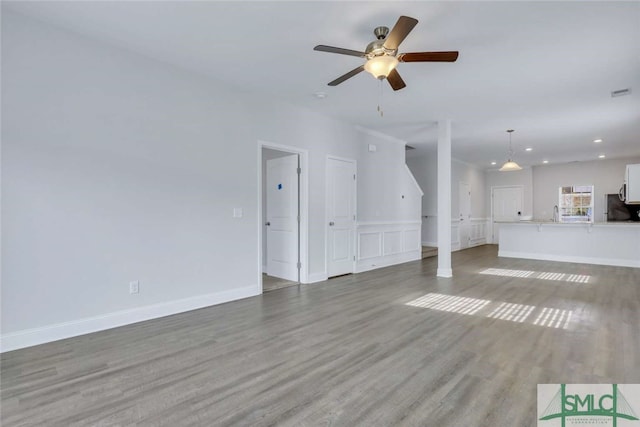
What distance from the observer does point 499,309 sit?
3.80 meters

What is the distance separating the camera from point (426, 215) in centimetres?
946

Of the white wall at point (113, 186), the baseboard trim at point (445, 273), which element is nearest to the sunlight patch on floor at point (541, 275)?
the baseboard trim at point (445, 273)

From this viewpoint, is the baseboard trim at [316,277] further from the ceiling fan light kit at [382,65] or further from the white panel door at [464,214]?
the white panel door at [464,214]

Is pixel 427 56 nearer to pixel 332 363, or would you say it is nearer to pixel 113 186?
pixel 332 363

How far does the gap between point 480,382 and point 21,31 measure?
4557 mm

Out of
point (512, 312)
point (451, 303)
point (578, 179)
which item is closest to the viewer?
point (512, 312)

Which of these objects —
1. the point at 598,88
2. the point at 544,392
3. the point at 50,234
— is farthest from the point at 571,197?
the point at 50,234

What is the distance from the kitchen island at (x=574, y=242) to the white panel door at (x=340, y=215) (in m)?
4.78

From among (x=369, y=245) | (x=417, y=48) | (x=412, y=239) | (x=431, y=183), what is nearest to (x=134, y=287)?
(x=417, y=48)

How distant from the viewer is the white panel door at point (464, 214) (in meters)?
10.2

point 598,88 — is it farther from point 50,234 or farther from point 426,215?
point 50,234

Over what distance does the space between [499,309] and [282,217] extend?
3442 millimetres

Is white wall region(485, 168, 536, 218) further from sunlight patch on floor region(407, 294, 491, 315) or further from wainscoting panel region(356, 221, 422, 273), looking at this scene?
sunlight patch on floor region(407, 294, 491, 315)

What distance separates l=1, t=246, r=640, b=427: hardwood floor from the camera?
1.86 m
